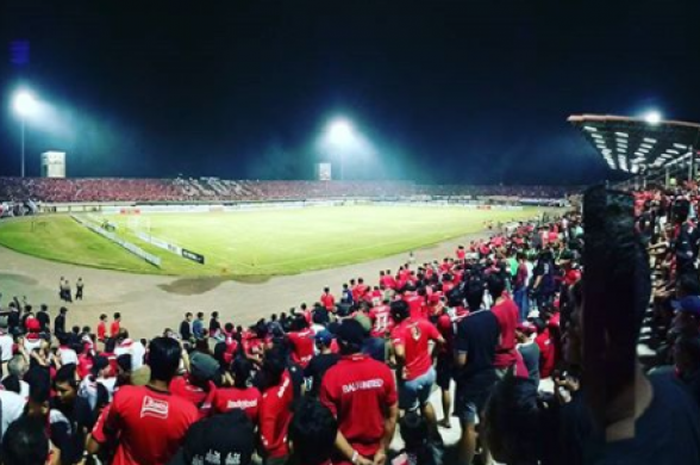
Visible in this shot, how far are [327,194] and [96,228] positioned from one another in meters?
77.3

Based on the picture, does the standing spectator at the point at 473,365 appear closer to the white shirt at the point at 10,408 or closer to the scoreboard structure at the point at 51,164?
the white shirt at the point at 10,408

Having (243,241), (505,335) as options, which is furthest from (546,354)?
(243,241)

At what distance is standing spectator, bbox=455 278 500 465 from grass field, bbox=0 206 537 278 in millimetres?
24722

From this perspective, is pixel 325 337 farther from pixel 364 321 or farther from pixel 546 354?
pixel 546 354

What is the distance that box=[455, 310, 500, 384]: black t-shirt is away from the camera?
5867 mm

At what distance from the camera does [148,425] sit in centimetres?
404

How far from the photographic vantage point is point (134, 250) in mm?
36500

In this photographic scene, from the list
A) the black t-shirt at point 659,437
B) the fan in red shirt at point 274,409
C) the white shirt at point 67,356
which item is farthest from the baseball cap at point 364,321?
the white shirt at point 67,356

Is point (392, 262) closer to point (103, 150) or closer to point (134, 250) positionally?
point (134, 250)

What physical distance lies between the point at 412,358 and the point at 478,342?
41.4 inches

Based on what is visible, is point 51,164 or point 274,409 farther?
point 51,164

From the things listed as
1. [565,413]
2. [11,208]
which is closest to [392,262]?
[565,413]

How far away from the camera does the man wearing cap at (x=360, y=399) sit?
478 centimetres

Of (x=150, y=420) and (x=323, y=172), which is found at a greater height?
(x=323, y=172)
